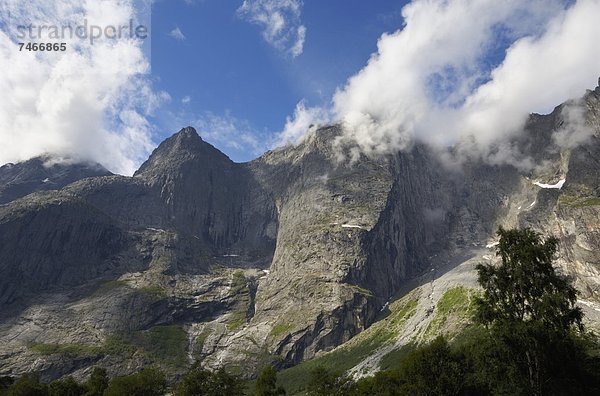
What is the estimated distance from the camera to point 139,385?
94.1m

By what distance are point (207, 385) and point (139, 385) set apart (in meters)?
18.4

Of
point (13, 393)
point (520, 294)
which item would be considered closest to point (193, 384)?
point (13, 393)

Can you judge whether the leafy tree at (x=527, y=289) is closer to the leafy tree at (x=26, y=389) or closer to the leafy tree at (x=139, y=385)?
the leafy tree at (x=139, y=385)

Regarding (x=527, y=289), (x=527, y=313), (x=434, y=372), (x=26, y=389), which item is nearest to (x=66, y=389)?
(x=26, y=389)

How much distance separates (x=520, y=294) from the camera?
51656 mm

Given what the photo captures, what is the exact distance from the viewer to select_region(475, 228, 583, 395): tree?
48906mm

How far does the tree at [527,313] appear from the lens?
48.9 m

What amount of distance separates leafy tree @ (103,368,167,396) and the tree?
230 feet

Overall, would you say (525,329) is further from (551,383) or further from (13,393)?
(13,393)

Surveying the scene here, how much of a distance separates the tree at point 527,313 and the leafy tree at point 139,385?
70.1 metres

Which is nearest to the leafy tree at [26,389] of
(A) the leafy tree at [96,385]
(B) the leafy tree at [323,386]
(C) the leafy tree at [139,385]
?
(A) the leafy tree at [96,385]

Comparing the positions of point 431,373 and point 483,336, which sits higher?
point 483,336

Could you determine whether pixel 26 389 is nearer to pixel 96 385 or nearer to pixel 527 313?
pixel 96 385

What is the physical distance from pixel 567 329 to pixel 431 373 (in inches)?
1764
